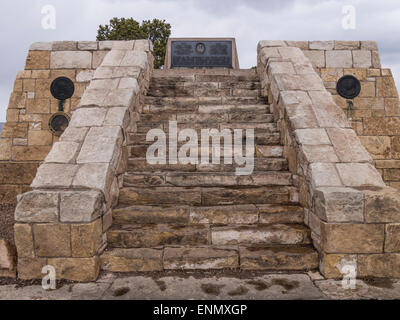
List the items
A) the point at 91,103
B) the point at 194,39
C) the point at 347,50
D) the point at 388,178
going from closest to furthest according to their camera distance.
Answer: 1. the point at 91,103
2. the point at 388,178
3. the point at 347,50
4. the point at 194,39

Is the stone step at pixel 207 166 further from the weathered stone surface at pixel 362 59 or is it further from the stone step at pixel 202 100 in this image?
the weathered stone surface at pixel 362 59

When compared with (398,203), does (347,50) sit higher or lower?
higher

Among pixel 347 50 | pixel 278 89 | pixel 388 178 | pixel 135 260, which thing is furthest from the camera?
pixel 347 50

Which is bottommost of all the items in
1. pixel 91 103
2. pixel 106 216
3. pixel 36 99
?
pixel 106 216

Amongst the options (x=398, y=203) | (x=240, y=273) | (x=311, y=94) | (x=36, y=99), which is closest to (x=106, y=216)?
(x=240, y=273)

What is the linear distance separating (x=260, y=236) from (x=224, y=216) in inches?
18.2

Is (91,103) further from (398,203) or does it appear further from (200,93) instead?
(398,203)

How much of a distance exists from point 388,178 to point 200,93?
4432mm

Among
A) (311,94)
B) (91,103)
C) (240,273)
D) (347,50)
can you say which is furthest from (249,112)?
(347,50)

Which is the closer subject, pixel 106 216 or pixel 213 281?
pixel 213 281

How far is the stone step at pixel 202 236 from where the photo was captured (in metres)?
2.91

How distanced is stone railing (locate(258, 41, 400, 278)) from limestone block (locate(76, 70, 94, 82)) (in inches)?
165

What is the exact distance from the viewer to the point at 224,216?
3.16m

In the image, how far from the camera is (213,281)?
98.5 inches
